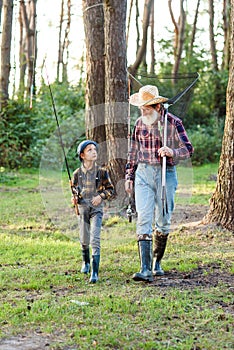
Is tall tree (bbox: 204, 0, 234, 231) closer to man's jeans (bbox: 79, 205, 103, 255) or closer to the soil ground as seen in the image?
the soil ground

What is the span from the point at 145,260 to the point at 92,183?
1.00 meters

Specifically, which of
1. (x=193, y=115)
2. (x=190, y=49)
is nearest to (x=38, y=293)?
(x=193, y=115)

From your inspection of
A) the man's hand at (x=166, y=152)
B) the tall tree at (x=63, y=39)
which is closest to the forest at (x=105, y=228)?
the man's hand at (x=166, y=152)

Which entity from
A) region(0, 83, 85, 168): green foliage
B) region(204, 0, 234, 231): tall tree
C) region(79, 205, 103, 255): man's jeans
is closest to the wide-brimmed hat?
region(79, 205, 103, 255): man's jeans

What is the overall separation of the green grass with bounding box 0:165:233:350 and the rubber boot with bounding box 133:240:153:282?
0.08m

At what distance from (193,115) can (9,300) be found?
20742 millimetres

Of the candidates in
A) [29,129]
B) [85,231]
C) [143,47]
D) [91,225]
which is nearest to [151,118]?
[91,225]

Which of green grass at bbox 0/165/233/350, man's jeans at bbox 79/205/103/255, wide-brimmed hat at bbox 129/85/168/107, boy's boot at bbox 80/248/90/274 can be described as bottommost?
green grass at bbox 0/165/233/350

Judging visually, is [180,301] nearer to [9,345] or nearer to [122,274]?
[122,274]

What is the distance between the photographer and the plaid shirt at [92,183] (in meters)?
6.77

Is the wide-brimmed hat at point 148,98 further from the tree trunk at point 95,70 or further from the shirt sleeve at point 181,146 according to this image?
the tree trunk at point 95,70

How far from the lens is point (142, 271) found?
6.52 m

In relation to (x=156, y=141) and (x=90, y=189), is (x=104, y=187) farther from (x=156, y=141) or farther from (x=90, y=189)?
(x=156, y=141)

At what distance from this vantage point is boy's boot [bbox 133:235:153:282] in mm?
6465
